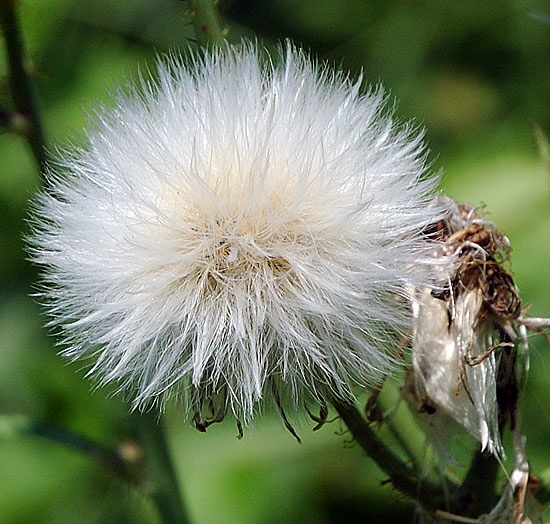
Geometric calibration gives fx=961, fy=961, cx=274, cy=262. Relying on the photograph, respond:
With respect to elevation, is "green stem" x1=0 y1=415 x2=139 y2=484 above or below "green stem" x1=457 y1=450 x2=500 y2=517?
above

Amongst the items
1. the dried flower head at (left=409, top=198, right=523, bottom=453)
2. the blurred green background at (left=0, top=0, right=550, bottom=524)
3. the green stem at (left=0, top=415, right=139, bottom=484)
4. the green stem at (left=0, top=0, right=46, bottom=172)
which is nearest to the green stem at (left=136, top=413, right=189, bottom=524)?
the green stem at (left=0, top=415, right=139, bottom=484)

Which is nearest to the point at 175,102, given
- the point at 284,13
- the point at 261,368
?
the point at 261,368

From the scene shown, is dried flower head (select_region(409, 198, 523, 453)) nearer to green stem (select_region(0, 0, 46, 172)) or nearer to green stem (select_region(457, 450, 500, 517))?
green stem (select_region(457, 450, 500, 517))

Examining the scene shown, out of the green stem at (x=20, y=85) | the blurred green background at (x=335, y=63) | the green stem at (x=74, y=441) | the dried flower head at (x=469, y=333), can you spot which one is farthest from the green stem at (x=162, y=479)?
the dried flower head at (x=469, y=333)

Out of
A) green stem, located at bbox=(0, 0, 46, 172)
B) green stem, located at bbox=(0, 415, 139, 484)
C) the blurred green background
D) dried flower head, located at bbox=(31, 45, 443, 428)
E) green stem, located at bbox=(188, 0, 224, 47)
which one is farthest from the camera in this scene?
the blurred green background

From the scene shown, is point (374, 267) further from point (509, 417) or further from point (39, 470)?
point (39, 470)

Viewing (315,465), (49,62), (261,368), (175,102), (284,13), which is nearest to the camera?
(261,368)
